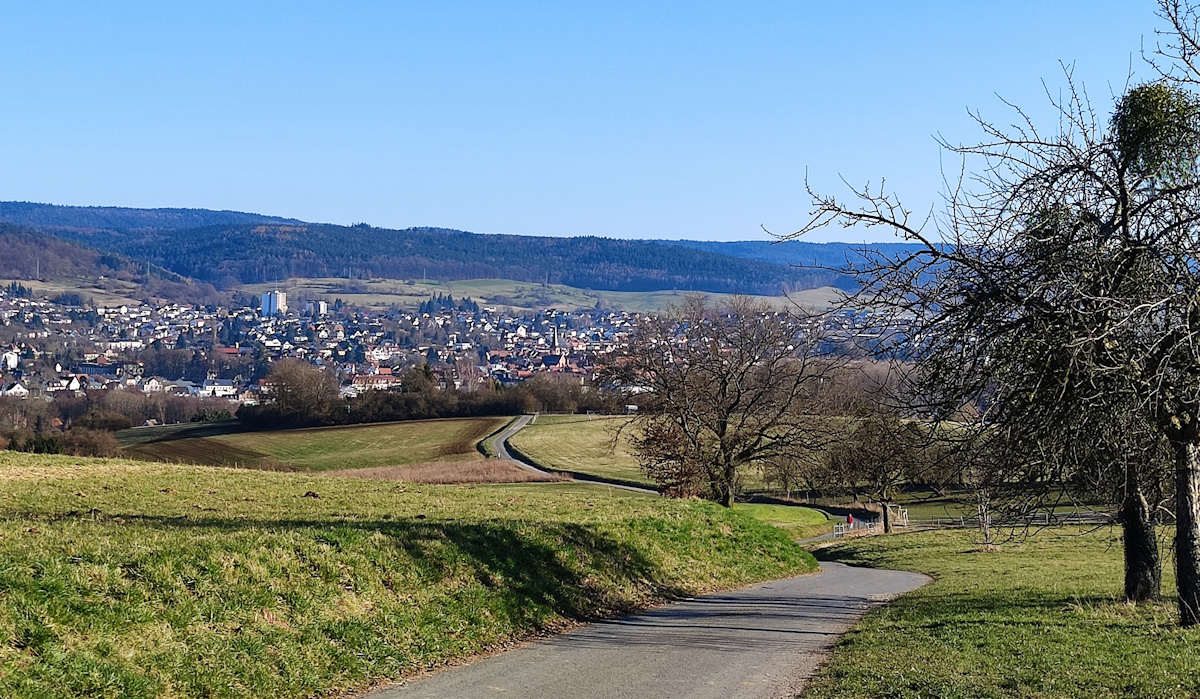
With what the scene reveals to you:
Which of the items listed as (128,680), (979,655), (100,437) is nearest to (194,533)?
(128,680)

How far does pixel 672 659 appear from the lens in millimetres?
11984

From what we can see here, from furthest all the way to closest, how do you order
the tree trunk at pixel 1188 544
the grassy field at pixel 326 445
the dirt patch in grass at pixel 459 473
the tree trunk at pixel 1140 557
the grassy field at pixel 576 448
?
1. the grassy field at pixel 576 448
2. the grassy field at pixel 326 445
3. the dirt patch in grass at pixel 459 473
4. the tree trunk at pixel 1140 557
5. the tree trunk at pixel 1188 544

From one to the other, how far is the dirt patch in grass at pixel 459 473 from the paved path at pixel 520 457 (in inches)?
66.6

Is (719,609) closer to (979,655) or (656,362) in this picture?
(979,655)

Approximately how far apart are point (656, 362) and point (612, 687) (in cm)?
3498

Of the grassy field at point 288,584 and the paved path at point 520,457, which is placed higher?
the grassy field at point 288,584

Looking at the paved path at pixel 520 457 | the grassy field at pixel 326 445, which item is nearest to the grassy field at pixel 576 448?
the paved path at pixel 520 457

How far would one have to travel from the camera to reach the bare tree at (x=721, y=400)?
43.7m

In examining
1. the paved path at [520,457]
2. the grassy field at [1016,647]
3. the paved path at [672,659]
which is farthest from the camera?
the paved path at [520,457]

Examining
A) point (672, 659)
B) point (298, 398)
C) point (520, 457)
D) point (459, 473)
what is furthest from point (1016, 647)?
point (298, 398)

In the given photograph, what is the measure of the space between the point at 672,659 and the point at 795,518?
1781 inches

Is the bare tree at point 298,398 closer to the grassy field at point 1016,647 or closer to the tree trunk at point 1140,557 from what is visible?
the grassy field at point 1016,647

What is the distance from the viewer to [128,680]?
891cm

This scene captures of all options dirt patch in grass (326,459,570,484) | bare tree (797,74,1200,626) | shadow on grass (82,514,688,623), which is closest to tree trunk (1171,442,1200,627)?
bare tree (797,74,1200,626)
